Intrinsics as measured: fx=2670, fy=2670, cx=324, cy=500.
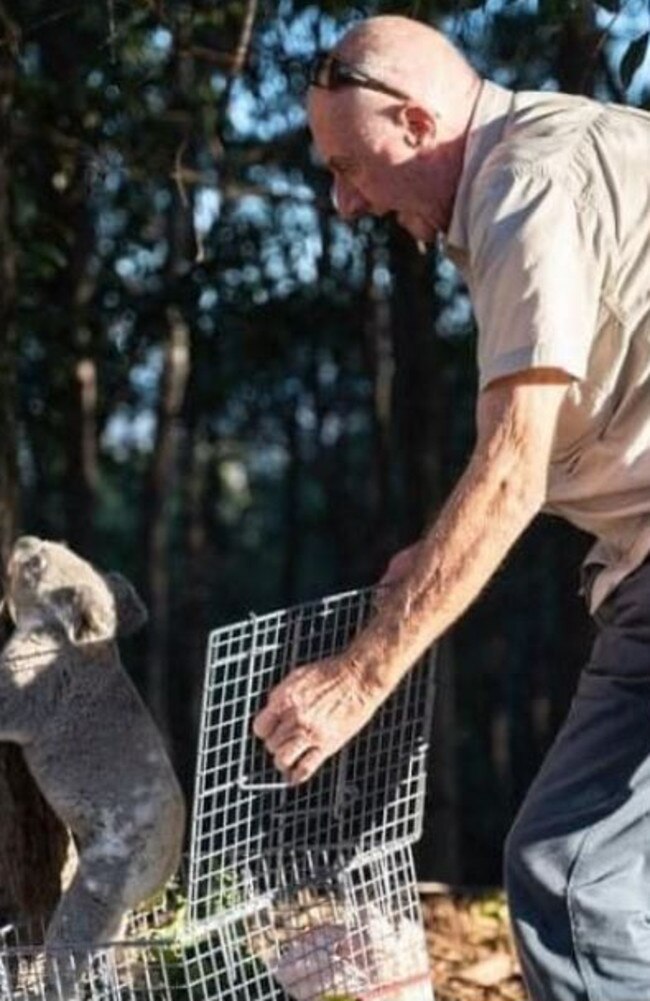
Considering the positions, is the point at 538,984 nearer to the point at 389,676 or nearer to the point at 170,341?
Result: the point at 389,676

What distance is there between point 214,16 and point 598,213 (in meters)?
4.54

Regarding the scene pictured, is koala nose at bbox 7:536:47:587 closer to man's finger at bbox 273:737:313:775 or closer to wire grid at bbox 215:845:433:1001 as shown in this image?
wire grid at bbox 215:845:433:1001

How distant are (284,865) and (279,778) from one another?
0.21 metres

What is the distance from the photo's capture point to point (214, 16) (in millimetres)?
9203

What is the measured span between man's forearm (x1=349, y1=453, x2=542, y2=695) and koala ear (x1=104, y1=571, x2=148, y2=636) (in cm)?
172

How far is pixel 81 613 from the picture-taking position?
6336mm

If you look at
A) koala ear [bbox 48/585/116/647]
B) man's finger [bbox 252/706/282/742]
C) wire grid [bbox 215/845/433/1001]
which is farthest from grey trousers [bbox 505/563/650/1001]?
koala ear [bbox 48/585/116/647]

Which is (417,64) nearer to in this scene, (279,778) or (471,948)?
(279,778)

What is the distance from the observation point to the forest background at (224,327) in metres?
9.21

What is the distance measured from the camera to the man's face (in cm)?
510

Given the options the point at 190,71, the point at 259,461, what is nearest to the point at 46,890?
the point at 190,71

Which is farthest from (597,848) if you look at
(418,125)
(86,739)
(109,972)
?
(86,739)

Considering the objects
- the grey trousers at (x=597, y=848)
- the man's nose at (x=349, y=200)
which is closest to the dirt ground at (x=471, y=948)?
the grey trousers at (x=597, y=848)

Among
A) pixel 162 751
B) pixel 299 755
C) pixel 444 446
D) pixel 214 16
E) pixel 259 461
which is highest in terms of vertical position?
pixel 214 16
